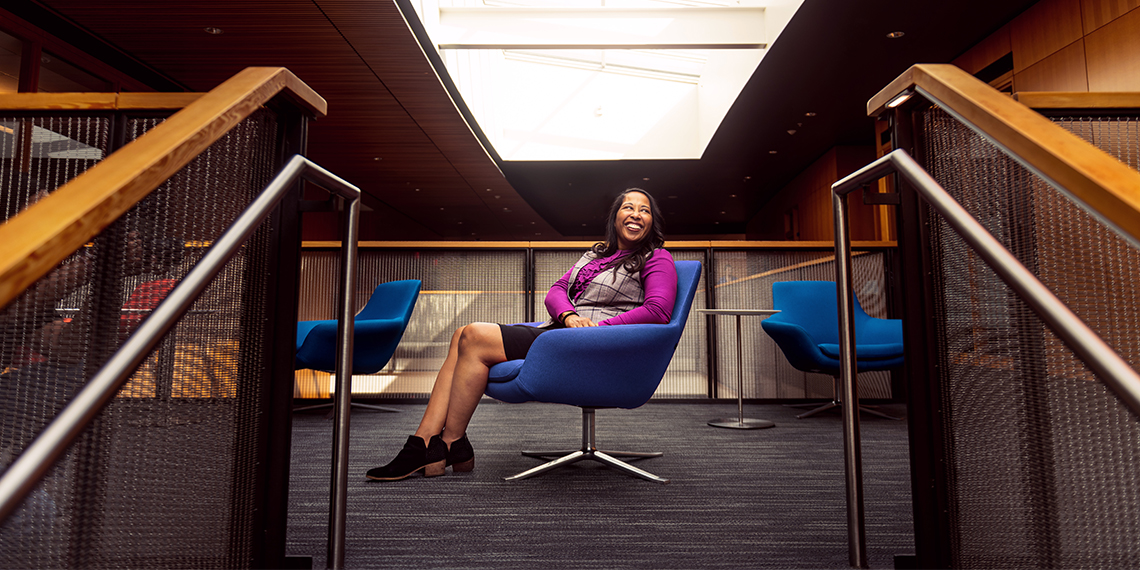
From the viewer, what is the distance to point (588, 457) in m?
2.29

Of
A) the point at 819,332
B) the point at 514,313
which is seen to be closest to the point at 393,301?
the point at 514,313

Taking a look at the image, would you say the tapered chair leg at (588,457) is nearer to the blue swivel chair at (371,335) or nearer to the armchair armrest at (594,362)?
the armchair armrest at (594,362)

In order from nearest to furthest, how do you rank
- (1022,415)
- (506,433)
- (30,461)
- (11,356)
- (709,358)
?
1. (30,461)
2. (11,356)
3. (1022,415)
4. (506,433)
5. (709,358)

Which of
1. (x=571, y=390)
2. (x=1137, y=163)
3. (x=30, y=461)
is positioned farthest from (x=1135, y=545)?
(x=30, y=461)

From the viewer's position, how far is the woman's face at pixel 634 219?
236cm

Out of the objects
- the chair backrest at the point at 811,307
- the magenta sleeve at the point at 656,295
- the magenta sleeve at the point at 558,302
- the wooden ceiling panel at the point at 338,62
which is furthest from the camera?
the wooden ceiling panel at the point at 338,62

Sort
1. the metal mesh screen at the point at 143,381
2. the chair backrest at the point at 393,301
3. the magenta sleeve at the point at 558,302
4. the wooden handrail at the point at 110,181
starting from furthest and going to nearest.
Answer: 1. the chair backrest at the point at 393,301
2. the magenta sleeve at the point at 558,302
3. the metal mesh screen at the point at 143,381
4. the wooden handrail at the point at 110,181

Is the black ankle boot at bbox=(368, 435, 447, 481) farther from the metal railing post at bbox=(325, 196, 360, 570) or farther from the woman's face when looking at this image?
the woman's face

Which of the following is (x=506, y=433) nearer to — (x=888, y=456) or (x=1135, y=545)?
(x=888, y=456)

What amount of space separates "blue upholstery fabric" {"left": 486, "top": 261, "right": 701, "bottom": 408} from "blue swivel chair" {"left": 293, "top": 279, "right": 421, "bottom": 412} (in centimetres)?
166

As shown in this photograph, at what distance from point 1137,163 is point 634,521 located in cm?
143

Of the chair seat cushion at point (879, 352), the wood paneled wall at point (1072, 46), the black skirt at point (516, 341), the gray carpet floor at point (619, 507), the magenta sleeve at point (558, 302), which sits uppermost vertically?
the wood paneled wall at point (1072, 46)

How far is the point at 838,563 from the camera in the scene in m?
1.38

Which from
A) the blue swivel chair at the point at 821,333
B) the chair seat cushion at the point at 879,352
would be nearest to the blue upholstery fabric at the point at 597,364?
the blue swivel chair at the point at 821,333
